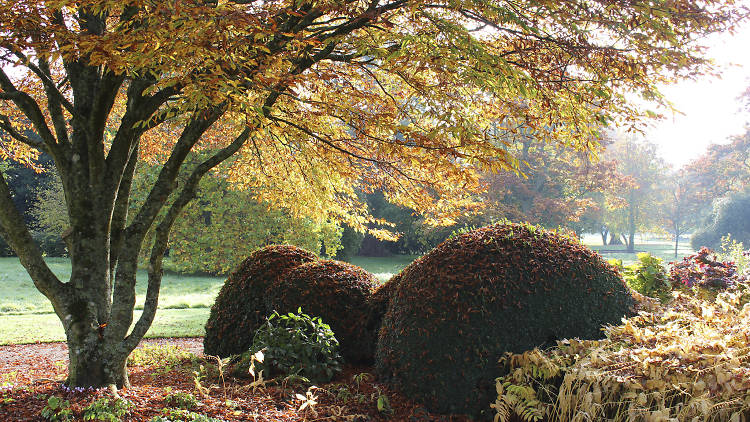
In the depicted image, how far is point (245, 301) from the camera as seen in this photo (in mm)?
5809

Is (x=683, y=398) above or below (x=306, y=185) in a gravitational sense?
below

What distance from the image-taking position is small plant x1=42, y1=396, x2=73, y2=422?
340 cm

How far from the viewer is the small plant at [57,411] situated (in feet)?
11.2

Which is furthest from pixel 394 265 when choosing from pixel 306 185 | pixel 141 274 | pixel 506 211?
pixel 306 185

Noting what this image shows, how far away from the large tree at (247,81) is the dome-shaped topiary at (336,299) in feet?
4.51

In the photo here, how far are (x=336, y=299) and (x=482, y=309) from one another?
6.18ft

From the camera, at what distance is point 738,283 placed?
6238 mm

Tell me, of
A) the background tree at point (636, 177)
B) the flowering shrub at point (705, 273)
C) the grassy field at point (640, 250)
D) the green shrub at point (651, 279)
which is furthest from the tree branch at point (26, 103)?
the background tree at point (636, 177)

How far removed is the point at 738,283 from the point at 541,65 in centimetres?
411

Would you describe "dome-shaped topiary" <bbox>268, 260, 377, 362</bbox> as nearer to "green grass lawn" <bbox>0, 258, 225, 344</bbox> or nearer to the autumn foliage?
the autumn foliage

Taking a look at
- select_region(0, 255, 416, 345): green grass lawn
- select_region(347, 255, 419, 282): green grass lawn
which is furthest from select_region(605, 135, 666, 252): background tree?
select_region(0, 255, 416, 345): green grass lawn

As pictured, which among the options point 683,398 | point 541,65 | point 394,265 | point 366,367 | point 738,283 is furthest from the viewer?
point 394,265

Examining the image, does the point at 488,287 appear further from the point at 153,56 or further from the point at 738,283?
the point at 738,283

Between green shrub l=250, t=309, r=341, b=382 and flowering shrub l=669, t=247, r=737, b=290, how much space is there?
204 inches
